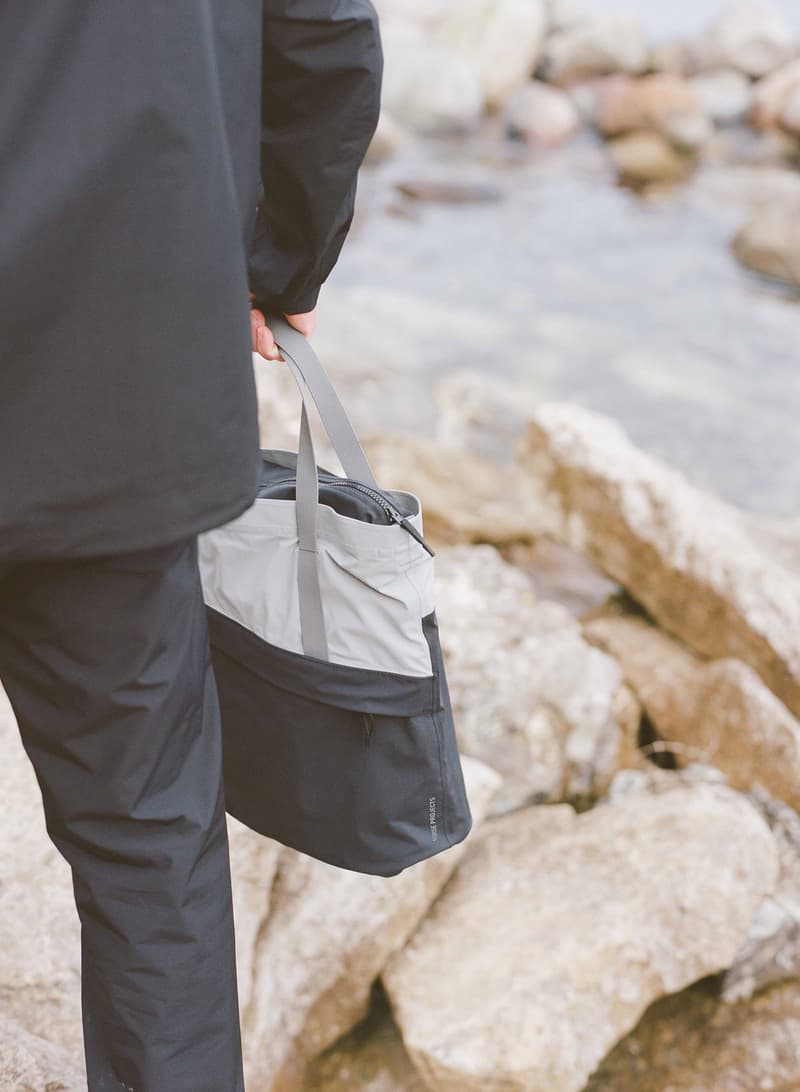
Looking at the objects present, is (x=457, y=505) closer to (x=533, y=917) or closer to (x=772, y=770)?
(x=772, y=770)

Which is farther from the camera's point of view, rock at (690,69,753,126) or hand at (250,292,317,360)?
rock at (690,69,753,126)

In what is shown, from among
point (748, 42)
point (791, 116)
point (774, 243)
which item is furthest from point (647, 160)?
point (748, 42)

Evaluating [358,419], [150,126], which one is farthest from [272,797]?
[358,419]

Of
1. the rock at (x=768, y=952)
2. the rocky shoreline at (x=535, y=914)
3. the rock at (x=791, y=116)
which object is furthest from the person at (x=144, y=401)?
the rock at (x=791, y=116)

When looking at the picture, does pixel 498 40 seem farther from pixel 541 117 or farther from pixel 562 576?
pixel 562 576

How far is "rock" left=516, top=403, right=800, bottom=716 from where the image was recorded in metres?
3.34

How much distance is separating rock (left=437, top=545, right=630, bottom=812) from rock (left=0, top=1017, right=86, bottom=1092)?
125 cm

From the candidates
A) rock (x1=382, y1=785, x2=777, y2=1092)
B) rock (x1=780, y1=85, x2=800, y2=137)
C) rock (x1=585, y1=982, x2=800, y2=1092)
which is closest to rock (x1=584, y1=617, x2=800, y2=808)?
rock (x1=382, y1=785, x2=777, y2=1092)

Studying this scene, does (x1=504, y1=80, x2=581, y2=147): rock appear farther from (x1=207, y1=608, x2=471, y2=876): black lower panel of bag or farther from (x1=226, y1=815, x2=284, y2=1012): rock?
(x1=207, y1=608, x2=471, y2=876): black lower panel of bag

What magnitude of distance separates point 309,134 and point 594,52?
44.3 feet

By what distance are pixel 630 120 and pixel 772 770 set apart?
36.6 feet

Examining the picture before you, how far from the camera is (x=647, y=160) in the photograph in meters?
11.6

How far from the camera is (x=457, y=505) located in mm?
4617

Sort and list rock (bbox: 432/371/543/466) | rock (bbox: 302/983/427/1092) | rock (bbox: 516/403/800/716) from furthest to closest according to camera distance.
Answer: rock (bbox: 432/371/543/466)
rock (bbox: 516/403/800/716)
rock (bbox: 302/983/427/1092)
